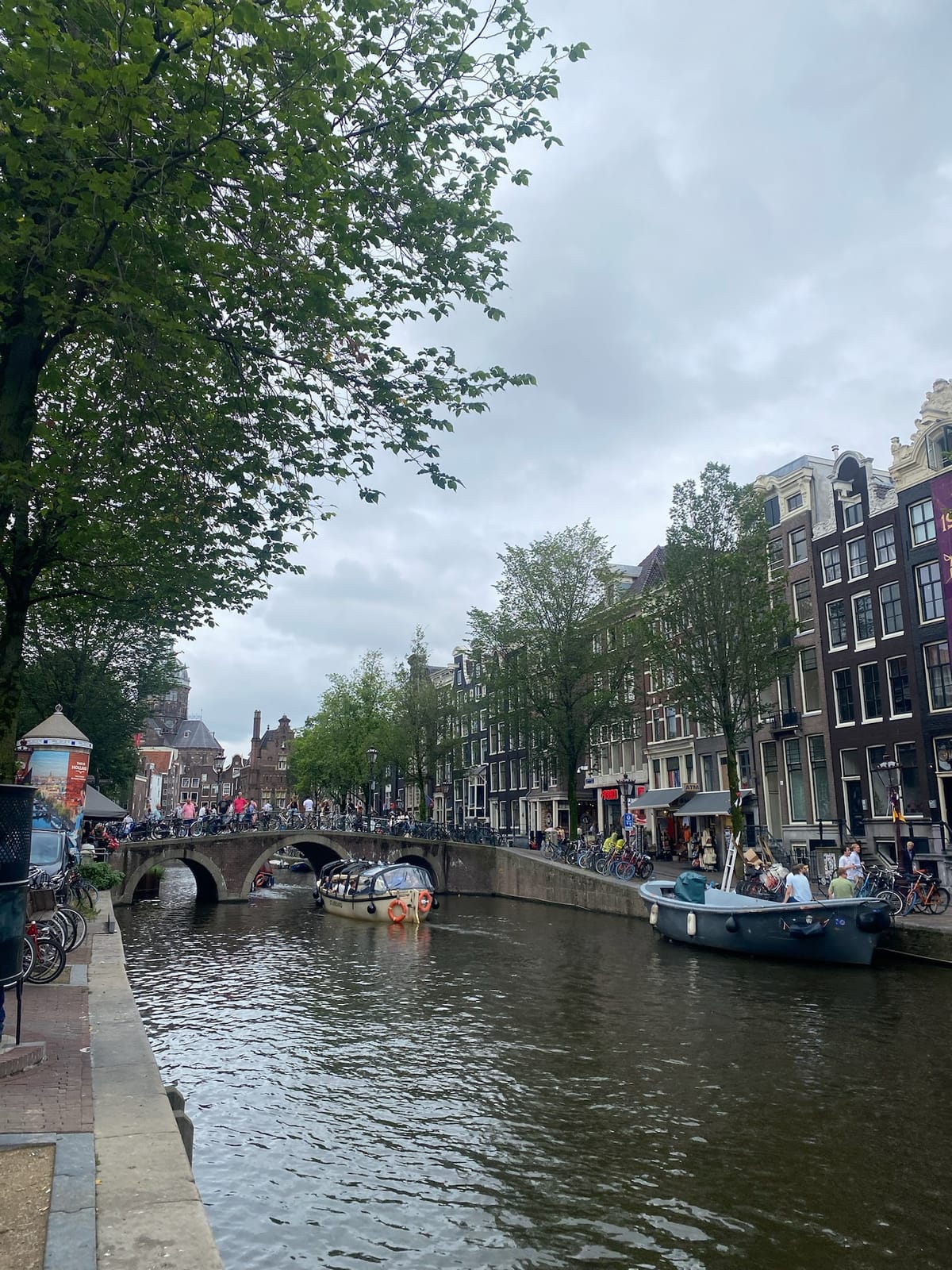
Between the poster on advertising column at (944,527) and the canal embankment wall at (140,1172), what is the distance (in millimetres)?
28338

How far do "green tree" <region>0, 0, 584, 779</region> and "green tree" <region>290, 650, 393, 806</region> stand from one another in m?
53.3

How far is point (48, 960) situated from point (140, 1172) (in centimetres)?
882

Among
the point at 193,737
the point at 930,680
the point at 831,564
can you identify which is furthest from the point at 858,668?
the point at 193,737

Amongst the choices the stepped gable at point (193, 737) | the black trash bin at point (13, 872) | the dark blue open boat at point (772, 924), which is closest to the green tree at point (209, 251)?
the black trash bin at point (13, 872)

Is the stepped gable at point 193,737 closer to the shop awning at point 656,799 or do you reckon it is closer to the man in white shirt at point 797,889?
the shop awning at point 656,799

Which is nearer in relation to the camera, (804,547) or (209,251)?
(209,251)

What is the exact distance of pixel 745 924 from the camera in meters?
22.6

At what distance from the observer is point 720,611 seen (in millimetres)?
31281

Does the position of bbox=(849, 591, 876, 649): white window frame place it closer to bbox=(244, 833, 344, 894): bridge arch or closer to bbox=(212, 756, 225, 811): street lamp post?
bbox=(244, 833, 344, 894): bridge arch

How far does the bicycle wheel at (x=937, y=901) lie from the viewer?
75.4ft

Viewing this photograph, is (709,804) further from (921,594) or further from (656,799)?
(921,594)

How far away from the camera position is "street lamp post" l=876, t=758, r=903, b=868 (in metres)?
29.4

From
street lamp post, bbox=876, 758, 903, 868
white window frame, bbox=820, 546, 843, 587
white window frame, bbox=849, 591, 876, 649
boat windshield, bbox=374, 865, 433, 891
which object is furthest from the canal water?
white window frame, bbox=820, 546, 843, 587

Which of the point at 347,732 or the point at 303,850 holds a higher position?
the point at 347,732
